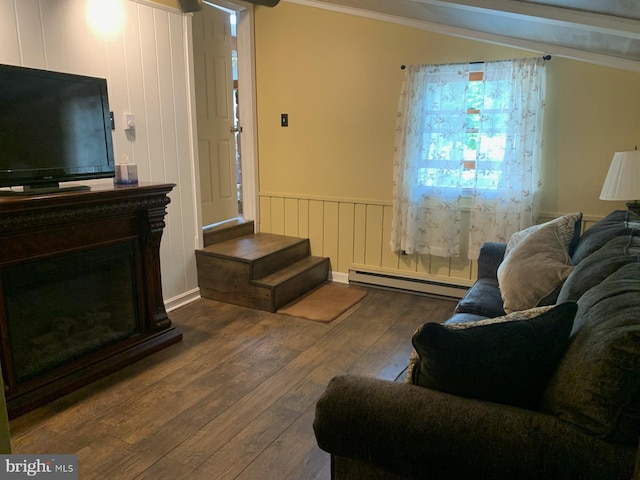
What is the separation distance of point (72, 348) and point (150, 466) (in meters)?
0.96

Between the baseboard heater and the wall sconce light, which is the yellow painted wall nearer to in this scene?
the baseboard heater

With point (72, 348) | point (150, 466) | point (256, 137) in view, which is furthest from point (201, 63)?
point (150, 466)

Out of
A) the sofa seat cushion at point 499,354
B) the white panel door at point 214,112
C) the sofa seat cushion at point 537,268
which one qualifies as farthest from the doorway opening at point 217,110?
the sofa seat cushion at point 499,354

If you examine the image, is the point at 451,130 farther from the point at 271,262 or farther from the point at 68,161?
the point at 68,161

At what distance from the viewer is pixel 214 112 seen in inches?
164

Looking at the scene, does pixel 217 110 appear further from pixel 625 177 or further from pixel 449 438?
pixel 449 438

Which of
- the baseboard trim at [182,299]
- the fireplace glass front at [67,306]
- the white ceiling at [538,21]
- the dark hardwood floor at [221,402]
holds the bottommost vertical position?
the dark hardwood floor at [221,402]

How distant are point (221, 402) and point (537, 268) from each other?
1.65 metres

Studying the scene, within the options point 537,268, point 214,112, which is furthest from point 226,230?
point 537,268

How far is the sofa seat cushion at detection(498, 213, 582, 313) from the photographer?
2.04 m

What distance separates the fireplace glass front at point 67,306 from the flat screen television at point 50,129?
0.42m

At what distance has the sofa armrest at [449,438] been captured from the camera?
1.06 meters

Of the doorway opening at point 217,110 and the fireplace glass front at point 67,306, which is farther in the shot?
the doorway opening at point 217,110

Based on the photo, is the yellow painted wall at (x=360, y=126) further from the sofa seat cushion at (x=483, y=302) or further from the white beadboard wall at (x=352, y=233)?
the sofa seat cushion at (x=483, y=302)
